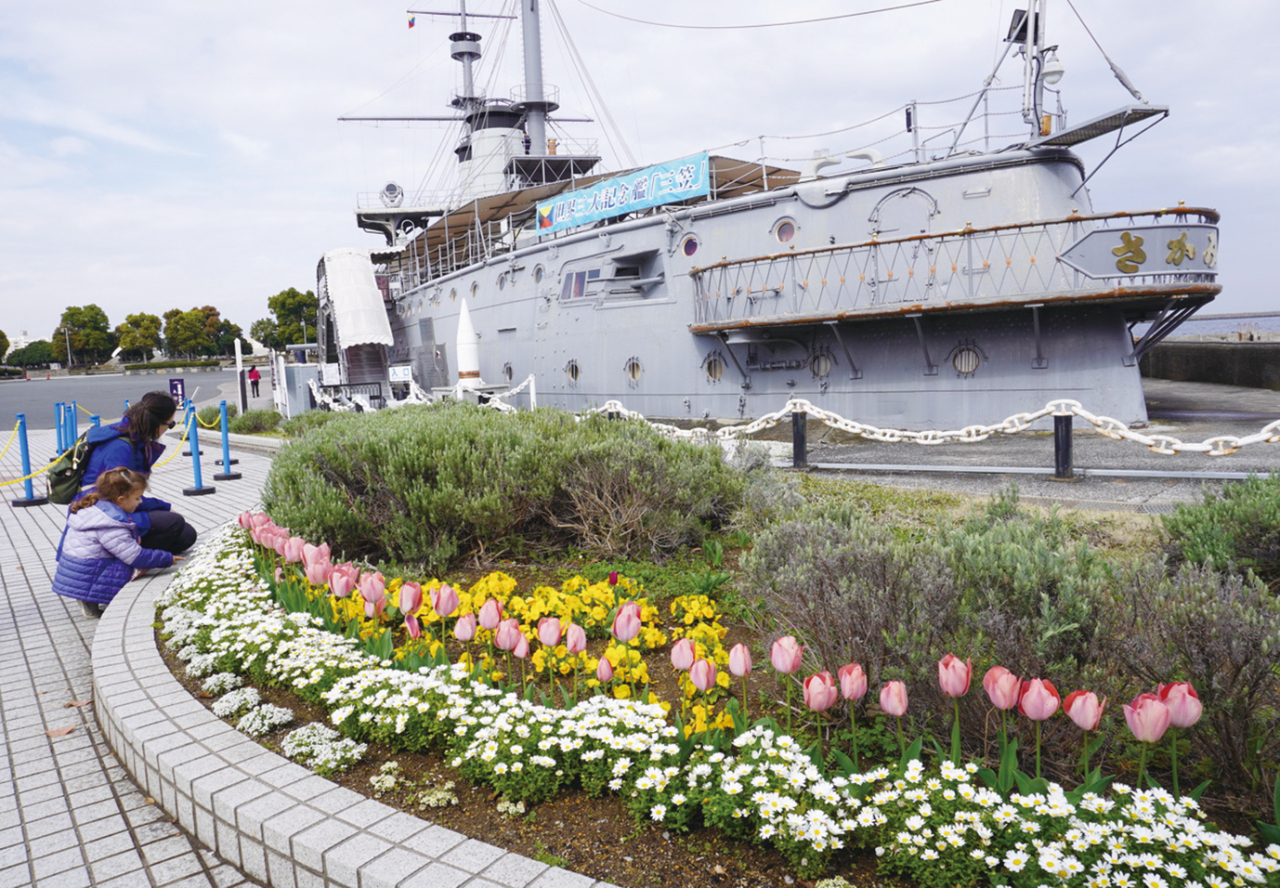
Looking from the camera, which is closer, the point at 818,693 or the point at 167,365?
the point at 818,693

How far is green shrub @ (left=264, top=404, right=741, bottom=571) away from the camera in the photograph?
20.1 feet

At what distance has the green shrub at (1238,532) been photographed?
4.54 metres

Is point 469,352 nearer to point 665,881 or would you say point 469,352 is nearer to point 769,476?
point 769,476

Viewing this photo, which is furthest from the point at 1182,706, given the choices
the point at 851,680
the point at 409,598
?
the point at 409,598

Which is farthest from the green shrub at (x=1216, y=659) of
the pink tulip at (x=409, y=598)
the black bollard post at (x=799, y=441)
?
the black bollard post at (x=799, y=441)

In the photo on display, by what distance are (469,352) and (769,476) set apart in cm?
1137

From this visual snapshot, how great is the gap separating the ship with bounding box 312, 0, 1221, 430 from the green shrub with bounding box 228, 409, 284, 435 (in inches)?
355

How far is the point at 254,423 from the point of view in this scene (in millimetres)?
24141

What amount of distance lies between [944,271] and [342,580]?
1163 centimetres

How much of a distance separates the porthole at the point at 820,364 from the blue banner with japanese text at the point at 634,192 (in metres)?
4.07

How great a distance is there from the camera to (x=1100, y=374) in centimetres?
1252

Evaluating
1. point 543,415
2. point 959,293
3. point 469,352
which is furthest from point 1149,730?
point 469,352

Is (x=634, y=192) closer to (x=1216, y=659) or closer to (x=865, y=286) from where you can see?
(x=865, y=286)

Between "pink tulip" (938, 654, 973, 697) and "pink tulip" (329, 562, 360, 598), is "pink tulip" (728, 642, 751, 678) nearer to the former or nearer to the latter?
"pink tulip" (938, 654, 973, 697)
